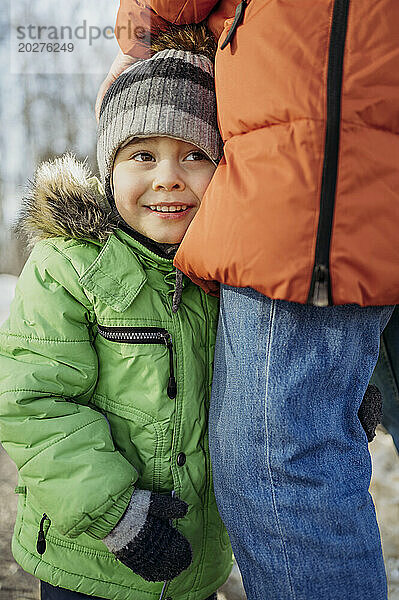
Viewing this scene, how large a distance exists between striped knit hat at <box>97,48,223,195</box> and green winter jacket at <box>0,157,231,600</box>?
0.56 ft

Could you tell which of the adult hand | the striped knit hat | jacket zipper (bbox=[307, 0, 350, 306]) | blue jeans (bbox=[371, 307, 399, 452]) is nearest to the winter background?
the adult hand

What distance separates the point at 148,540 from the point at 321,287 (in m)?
0.71

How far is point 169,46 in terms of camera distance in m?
1.53

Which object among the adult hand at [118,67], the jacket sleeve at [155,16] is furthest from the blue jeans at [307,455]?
the adult hand at [118,67]

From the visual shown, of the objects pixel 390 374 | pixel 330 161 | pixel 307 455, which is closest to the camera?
pixel 330 161

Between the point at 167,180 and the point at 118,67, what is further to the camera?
the point at 118,67

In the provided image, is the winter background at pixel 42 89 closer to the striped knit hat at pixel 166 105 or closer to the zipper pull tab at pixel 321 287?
the striped knit hat at pixel 166 105

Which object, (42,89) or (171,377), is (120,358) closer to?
(171,377)

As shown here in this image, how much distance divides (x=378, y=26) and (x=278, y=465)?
88cm

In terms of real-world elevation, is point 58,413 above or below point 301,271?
below

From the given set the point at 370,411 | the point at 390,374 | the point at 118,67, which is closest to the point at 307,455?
the point at 370,411

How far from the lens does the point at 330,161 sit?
3.46 feet

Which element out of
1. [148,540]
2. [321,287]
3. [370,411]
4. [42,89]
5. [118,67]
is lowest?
[148,540]

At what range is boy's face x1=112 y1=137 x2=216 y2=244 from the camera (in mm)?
1435
